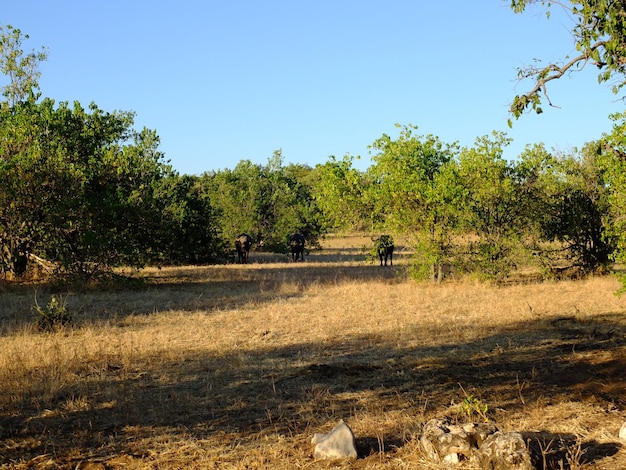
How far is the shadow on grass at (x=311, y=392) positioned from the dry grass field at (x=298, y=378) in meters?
0.03

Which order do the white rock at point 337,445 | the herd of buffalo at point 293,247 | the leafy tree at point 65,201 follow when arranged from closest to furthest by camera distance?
the white rock at point 337,445, the leafy tree at point 65,201, the herd of buffalo at point 293,247

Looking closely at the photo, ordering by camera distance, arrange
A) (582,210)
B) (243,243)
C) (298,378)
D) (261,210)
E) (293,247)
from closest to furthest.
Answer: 1. (298,378)
2. (582,210)
3. (243,243)
4. (293,247)
5. (261,210)

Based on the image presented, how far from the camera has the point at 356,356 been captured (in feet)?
34.7

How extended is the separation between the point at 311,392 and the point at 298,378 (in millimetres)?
763

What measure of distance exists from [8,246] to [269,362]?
15.5 m

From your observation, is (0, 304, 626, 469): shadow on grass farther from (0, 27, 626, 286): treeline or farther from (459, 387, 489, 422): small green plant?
(0, 27, 626, 286): treeline

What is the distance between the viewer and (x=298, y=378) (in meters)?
9.11

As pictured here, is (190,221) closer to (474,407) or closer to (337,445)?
(474,407)

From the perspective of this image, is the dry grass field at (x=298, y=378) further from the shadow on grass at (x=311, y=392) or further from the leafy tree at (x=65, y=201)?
the leafy tree at (x=65, y=201)

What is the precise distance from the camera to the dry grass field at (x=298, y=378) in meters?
6.31

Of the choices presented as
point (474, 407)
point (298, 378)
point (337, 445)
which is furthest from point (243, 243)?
point (337, 445)

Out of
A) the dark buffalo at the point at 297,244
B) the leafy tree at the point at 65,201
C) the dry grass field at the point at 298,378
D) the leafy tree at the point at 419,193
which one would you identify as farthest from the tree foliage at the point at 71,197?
the dark buffalo at the point at 297,244

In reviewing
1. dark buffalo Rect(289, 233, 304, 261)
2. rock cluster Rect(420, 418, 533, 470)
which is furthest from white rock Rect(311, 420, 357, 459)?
dark buffalo Rect(289, 233, 304, 261)

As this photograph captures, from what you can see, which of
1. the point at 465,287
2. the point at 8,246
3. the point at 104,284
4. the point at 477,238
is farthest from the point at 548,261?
the point at 8,246
